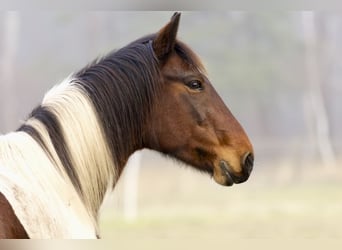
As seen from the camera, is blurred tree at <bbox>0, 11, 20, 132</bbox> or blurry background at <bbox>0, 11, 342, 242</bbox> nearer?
blurred tree at <bbox>0, 11, 20, 132</bbox>

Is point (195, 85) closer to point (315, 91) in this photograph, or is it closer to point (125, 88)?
point (125, 88)

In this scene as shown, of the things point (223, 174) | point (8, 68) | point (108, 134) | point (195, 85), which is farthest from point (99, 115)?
point (8, 68)

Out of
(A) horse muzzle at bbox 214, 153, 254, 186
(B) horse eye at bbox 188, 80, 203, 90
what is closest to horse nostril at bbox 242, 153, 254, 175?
(A) horse muzzle at bbox 214, 153, 254, 186

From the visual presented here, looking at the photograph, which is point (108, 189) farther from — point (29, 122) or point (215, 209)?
point (215, 209)

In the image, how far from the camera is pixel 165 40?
5.20 ft

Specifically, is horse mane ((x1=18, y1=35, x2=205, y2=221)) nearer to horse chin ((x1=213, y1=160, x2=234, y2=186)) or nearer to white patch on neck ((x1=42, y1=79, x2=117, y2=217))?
white patch on neck ((x1=42, y1=79, x2=117, y2=217))

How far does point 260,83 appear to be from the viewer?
3607mm

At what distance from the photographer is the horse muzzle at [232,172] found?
164cm

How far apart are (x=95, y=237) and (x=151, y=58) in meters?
0.52

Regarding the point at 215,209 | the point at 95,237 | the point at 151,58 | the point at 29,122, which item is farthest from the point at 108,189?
the point at 215,209

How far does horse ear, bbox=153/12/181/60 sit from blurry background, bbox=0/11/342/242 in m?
1.03

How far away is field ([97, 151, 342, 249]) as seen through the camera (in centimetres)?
301

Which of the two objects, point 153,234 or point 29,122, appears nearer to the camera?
point 29,122

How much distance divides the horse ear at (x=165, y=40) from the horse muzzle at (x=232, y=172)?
14.3 inches
